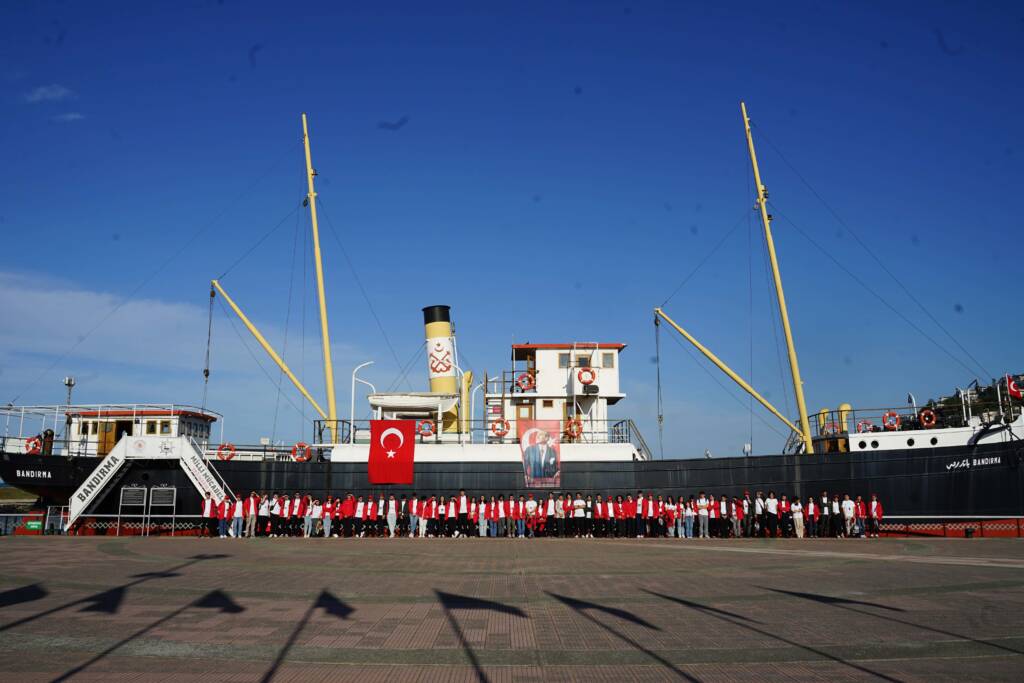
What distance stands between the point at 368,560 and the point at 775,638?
11572mm

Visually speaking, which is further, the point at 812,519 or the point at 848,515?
the point at 812,519

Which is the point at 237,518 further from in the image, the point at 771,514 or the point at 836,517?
the point at 836,517

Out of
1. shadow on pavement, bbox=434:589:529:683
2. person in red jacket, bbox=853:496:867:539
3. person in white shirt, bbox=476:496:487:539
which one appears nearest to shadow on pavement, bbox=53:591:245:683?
shadow on pavement, bbox=434:589:529:683

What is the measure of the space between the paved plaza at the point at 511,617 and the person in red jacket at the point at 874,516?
6.44 m

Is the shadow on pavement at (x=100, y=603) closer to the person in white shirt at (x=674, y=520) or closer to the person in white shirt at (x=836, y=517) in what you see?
the person in white shirt at (x=674, y=520)

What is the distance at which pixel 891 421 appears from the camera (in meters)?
27.1

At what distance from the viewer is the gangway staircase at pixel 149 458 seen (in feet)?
89.9

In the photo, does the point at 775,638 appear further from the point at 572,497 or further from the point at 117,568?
the point at 572,497

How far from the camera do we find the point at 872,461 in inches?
1023

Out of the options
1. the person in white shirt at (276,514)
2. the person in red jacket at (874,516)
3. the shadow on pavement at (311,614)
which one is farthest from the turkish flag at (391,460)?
the person in red jacket at (874,516)

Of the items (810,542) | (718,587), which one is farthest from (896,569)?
(810,542)

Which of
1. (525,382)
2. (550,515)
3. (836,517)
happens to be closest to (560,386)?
(525,382)

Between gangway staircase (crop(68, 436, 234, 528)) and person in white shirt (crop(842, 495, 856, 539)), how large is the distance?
22729 mm

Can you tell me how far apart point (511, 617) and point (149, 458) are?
21.9 metres
